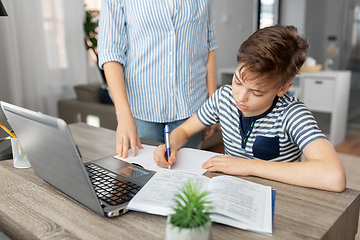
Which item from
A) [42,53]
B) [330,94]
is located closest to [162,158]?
[42,53]

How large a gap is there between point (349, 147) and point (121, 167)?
328 centimetres

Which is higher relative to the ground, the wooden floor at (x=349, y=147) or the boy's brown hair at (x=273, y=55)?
the boy's brown hair at (x=273, y=55)

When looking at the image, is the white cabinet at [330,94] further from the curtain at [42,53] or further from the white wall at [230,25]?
the curtain at [42,53]

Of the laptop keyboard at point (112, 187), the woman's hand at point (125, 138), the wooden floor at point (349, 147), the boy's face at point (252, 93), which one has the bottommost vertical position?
the wooden floor at point (349, 147)

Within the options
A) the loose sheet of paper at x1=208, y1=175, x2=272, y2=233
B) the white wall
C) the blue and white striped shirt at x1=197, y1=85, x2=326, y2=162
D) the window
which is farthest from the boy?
the white wall

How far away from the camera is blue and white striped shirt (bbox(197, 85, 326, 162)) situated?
0.94m

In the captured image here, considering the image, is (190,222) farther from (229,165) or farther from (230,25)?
(230,25)

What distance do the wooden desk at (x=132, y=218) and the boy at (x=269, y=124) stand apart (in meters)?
0.05

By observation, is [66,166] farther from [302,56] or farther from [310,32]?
[310,32]

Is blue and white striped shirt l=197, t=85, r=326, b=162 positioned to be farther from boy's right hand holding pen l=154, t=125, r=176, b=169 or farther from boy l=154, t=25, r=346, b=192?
boy's right hand holding pen l=154, t=125, r=176, b=169

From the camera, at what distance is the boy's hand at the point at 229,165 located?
33.4 inches

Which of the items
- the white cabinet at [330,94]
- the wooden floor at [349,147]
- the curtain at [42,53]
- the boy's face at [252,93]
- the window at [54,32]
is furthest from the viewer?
→ the white cabinet at [330,94]

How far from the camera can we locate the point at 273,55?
2.93 ft

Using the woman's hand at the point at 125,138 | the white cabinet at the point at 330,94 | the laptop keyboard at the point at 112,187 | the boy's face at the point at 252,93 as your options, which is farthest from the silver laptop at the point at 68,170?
the white cabinet at the point at 330,94
